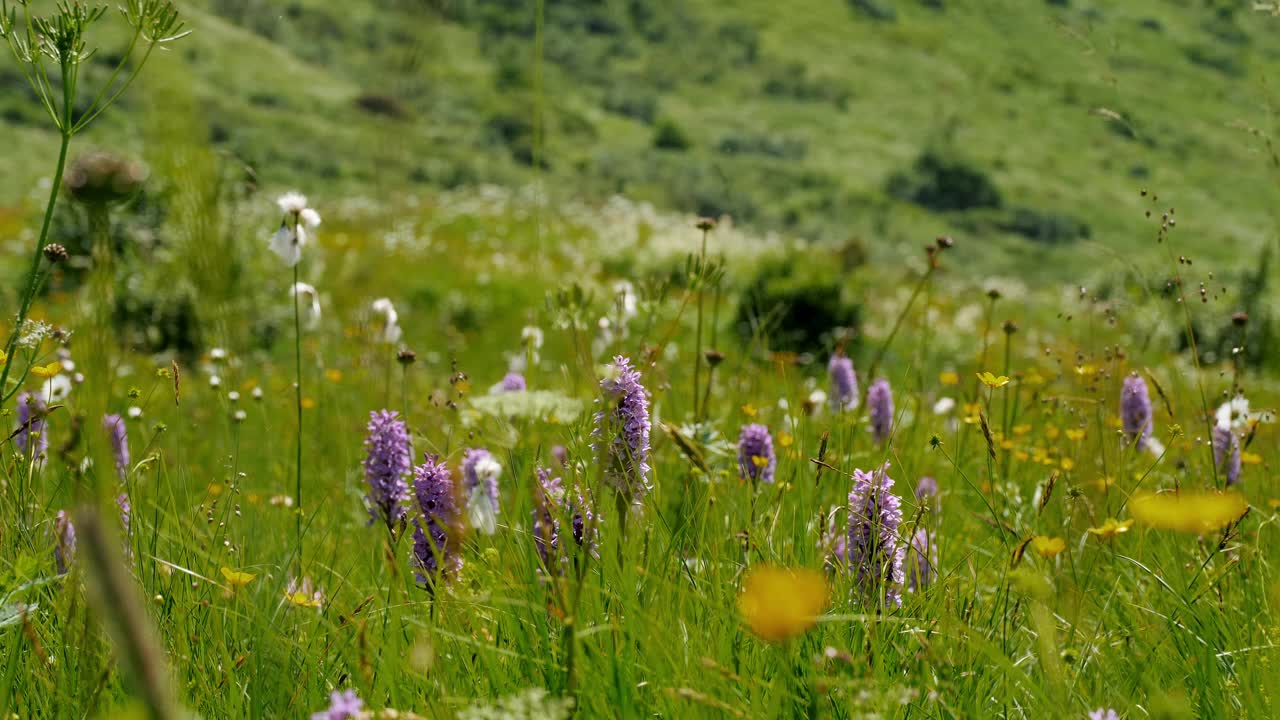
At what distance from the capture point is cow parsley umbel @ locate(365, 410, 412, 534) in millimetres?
2246

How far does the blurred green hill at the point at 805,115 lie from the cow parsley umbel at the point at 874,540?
1709 cm

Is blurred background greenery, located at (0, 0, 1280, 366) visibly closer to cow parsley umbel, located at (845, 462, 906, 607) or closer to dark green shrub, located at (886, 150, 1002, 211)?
dark green shrub, located at (886, 150, 1002, 211)

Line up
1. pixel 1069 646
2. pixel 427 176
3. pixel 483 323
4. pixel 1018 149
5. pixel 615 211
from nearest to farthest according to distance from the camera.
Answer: pixel 1069 646 < pixel 483 323 < pixel 615 211 < pixel 427 176 < pixel 1018 149

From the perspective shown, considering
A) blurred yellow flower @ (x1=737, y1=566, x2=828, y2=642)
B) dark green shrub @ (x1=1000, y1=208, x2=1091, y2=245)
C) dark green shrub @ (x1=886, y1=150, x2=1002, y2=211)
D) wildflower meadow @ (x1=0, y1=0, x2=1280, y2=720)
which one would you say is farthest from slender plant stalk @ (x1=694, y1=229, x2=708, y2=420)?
dark green shrub @ (x1=886, y1=150, x2=1002, y2=211)

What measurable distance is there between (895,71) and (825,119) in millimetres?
14511

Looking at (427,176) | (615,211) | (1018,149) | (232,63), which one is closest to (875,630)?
(615,211)

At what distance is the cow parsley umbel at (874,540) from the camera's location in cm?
177

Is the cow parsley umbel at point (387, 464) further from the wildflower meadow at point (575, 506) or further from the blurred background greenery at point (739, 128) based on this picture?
the blurred background greenery at point (739, 128)

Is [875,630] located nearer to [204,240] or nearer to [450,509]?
[450,509]

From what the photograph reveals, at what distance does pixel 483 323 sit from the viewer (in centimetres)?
1046

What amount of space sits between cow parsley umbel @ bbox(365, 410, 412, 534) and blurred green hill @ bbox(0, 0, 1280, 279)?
16.4 metres

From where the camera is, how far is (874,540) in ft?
5.88

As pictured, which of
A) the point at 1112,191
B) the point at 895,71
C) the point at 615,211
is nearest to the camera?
the point at 615,211

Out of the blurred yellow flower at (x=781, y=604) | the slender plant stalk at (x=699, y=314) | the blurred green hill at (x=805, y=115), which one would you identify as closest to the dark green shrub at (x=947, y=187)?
the blurred green hill at (x=805, y=115)
